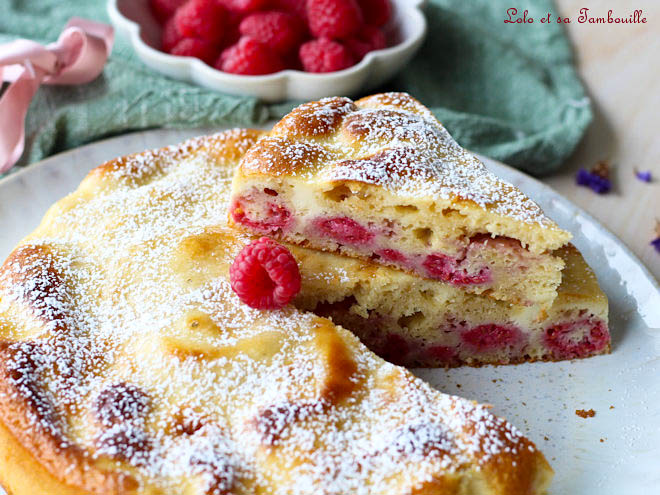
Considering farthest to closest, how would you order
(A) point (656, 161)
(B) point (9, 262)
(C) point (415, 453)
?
(A) point (656, 161)
(B) point (9, 262)
(C) point (415, 453)

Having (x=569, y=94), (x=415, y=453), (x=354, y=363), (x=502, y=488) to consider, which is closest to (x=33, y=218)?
(x=354, y=363)

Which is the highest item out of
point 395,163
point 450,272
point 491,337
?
point 395,163

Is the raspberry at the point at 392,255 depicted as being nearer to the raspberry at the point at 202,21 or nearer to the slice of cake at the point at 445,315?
the slice of cake at the point at 445,315

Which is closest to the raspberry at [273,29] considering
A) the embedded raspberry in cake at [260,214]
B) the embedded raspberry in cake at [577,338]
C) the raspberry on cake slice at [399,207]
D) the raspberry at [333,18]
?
the raspberry at [333,18]

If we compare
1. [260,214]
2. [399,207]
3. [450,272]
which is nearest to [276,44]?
[260,214]

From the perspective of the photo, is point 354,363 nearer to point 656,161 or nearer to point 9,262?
point 9,262

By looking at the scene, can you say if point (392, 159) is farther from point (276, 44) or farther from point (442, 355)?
point (276, 44)

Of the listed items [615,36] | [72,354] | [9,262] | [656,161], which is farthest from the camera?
[615,36]
